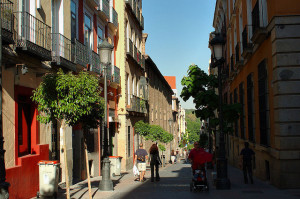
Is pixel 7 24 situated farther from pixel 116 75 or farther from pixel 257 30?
pixel 116 75

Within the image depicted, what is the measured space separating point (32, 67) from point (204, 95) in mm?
7414

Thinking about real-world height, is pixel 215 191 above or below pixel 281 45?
below

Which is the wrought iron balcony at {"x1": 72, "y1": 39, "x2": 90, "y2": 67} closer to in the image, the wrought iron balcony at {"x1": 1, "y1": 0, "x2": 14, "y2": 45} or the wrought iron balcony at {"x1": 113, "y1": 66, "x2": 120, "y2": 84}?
the wrought iron balcony at {"x1": 1, "y1": 0, "x2": 14, "y2": 45}

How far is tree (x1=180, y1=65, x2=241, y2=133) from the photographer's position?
15453mm

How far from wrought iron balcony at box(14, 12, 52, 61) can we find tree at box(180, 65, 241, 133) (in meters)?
6.57

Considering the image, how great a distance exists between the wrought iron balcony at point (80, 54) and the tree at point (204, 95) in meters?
4.28

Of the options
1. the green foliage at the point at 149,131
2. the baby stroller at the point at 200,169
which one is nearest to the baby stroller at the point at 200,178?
the baby stroller at the point at 200,169

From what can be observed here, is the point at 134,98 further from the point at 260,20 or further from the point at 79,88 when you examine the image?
the point at 79,88

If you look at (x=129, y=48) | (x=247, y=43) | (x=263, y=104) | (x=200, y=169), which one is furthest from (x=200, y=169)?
(x=129, y=48)

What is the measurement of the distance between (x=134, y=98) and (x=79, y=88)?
54.6ft

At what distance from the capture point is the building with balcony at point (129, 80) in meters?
23.3

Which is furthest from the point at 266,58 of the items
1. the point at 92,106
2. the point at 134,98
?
the point at 134,98

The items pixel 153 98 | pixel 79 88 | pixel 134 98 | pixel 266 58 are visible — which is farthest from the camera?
pixel 153 98

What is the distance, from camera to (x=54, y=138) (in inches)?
508
